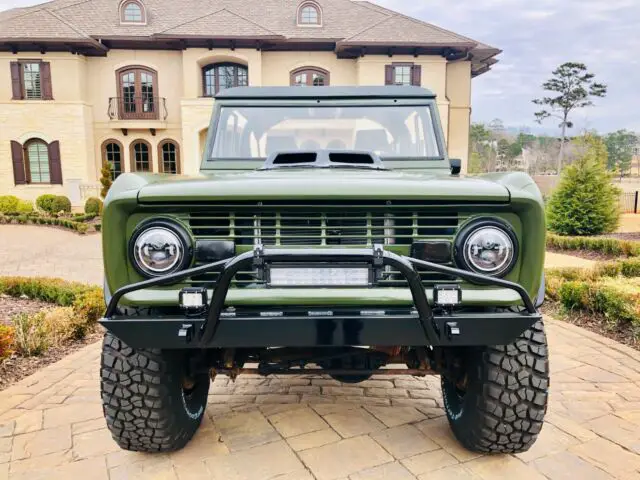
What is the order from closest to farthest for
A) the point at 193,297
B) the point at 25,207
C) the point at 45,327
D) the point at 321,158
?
the point at 193,297, the point at 321,158, the point at 45,327, the point at 25,207

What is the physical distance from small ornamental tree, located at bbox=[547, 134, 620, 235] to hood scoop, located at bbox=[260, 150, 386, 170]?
949 cm

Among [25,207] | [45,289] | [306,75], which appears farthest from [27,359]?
[306,75]

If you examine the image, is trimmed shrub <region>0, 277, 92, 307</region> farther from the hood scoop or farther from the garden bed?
the hood scoop

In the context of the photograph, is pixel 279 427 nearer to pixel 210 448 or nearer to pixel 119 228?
pixel 210 448

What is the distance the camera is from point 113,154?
21734 millimetres

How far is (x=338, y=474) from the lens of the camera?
259 centimetres

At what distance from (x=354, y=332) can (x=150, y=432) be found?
4.18ft

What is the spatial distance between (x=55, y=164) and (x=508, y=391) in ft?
71.0

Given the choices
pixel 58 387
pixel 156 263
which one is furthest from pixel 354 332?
pixel 58 387

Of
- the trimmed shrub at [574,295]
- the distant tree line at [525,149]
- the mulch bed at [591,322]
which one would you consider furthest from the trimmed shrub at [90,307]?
the distant tree line at [525,149]

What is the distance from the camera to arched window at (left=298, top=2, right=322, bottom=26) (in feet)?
70.0

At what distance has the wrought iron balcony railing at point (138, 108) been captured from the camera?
21.2 metres

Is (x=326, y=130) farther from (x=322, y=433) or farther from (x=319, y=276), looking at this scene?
(x=322, y=433)

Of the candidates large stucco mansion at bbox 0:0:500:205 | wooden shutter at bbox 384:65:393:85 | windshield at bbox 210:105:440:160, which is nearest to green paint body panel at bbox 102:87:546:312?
windshield at bbox 210:105:440:160
